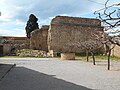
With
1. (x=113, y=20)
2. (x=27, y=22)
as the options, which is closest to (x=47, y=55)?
(x=27, y=22)

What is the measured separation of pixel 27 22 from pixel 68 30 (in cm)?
1104

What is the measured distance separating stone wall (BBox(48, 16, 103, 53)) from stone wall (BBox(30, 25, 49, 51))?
1.75m

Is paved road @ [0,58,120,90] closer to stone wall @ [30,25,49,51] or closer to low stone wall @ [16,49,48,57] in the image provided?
low stone wall @ [16,49,48,57]

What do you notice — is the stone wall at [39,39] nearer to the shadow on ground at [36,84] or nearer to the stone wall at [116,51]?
the stone wall at [116,51]

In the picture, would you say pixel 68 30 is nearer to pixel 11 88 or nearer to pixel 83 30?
pixel 83 30

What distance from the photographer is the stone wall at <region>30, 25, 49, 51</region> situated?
35.8 m

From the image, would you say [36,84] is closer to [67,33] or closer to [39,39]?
[67,33]

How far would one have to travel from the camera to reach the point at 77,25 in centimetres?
3456

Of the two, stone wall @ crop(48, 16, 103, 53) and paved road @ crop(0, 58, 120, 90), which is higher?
stone wall @ crop(48, 16, 103, 53)

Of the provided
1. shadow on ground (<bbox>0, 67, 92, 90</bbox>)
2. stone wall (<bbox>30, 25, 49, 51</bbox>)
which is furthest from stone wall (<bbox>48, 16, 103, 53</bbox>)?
shadow on ground (<bbox>0, 67, 92, 90</bbox>)

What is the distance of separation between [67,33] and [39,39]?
4461mm

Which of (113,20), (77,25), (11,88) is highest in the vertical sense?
(77,25)

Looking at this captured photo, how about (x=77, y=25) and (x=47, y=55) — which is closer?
(x=47, y=55)

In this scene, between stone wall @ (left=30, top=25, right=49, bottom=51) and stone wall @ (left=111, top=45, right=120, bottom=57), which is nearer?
stone wall @ (left=111, top=45, right=120, bottom=57)
